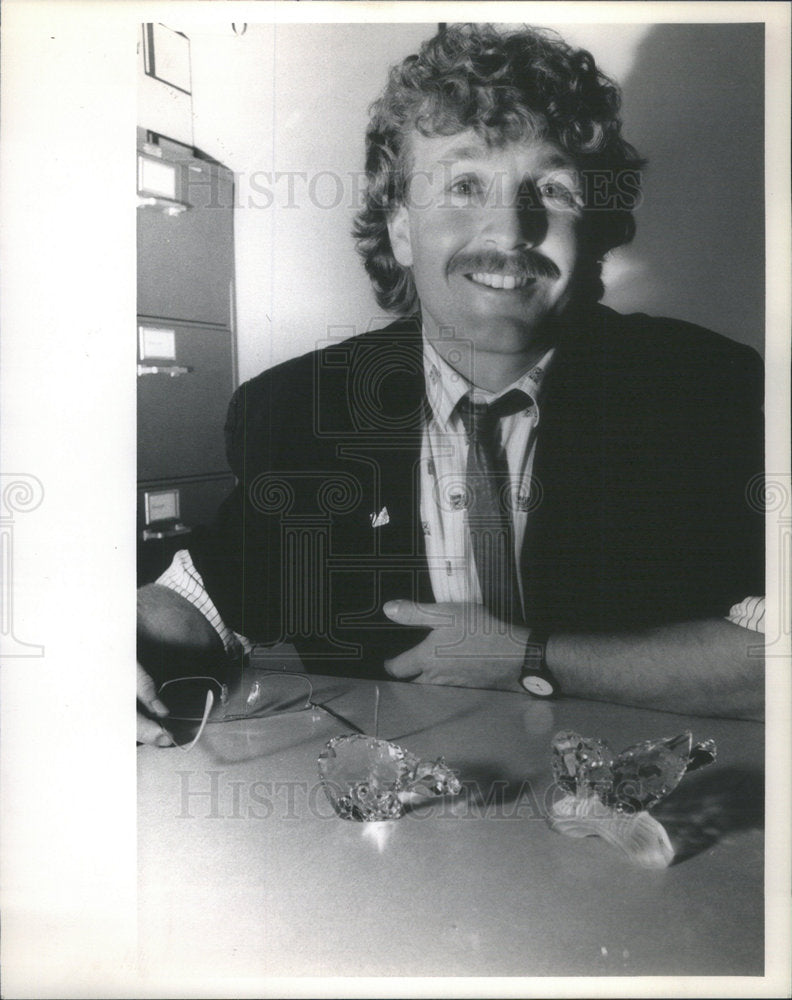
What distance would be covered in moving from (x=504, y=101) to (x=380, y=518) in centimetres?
61

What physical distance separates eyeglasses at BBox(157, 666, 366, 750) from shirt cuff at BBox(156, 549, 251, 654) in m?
0.04

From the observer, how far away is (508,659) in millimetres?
1275

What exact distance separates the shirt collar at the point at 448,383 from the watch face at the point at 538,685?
Answer: 38 centimetres

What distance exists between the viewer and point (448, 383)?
4.17 ft

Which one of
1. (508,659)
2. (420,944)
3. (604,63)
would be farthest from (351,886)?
(604,63)

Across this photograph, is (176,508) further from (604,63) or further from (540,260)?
(604,63)

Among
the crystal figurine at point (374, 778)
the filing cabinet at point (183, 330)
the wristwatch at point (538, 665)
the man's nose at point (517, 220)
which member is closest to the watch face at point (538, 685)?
the wristwatch at point (538, 665)

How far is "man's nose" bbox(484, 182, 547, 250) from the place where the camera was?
48.8 inches

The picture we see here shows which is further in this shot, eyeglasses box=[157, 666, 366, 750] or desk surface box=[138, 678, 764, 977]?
eyeglasses box=[157, 666, 366, 750]

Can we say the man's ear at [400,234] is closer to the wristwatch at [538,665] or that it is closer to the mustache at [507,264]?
the mustache at [507,264]

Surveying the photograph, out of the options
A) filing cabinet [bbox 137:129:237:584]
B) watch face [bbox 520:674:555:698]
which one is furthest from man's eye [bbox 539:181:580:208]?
watch face [bbox 520:674:555:698]

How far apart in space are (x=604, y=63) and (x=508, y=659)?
0.85 metres

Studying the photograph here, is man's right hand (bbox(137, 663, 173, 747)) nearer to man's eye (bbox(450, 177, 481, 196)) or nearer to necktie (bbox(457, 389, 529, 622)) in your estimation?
necktie (bbox(457, 389, 529, 622))

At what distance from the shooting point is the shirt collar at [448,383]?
1272 mm
